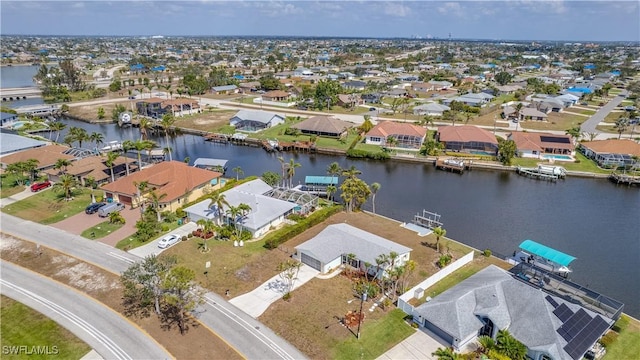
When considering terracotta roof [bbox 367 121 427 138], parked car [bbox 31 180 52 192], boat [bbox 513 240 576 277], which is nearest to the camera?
boat [bbox 513 240 576 277]

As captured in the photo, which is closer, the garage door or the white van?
the garage door

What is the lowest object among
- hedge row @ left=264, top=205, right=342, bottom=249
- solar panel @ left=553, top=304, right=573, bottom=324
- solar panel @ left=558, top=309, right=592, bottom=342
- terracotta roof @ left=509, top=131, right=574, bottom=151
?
hedge row @ left=264, top=205, right=342, bottom=249

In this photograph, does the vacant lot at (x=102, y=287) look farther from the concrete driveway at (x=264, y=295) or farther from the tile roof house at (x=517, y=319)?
the tile roof house at (x=517, y=319)

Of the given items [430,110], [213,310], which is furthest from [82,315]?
[430,110]

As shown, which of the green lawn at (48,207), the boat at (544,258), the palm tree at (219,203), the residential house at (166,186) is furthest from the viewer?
the residential house at (166,186)

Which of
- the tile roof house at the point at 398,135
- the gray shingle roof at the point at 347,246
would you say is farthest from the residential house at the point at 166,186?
the tile roof house at the point at 398,135

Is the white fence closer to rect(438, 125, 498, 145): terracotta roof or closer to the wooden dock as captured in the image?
rect(438, 125, 498, 145): terracotta roof

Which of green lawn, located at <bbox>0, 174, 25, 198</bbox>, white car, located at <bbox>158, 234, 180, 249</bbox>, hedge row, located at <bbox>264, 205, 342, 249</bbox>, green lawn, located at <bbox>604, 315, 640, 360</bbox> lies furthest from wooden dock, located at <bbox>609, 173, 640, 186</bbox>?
green lawn, located at <bbox>0, 174, 25, 198</bbox>
